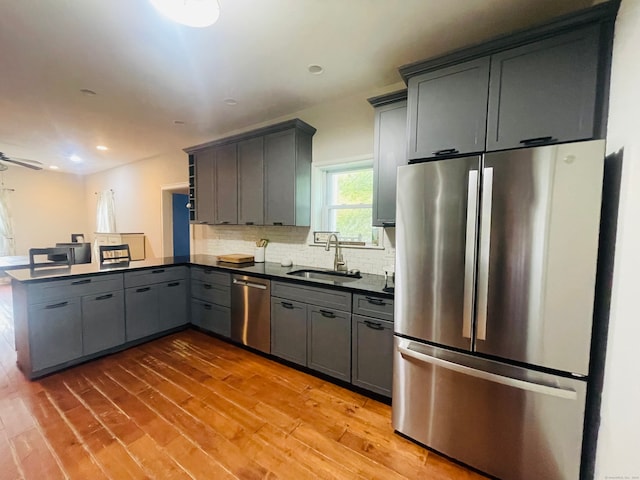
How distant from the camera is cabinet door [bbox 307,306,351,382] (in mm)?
2305

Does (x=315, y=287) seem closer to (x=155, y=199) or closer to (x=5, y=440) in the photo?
(x=5, y=440)

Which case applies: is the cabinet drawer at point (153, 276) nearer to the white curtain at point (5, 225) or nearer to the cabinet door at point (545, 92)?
the cabinet door at point (545, 92)

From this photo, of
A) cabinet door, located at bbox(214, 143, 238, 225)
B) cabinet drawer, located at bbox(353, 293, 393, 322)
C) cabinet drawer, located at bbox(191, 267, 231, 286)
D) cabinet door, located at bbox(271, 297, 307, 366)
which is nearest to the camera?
cabinet drawer, located at bbox(353, 293, 393, 322)

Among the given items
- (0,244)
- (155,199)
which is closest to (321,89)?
(155,199)

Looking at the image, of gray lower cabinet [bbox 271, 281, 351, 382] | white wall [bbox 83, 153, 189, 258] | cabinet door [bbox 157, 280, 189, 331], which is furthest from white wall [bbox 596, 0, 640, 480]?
white wall [bbox 83, 153, 189, 258]

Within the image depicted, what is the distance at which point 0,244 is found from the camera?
6.25 meters

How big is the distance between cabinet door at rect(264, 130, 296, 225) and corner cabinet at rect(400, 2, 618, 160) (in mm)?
1464

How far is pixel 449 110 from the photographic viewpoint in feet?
5.76

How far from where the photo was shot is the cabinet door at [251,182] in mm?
3260

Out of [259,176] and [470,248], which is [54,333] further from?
[470,248]

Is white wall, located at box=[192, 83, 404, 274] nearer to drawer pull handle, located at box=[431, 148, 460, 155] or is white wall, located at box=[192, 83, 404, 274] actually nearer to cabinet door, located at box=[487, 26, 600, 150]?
drawer pull handle, located at box=[431, 148, 460, 155]

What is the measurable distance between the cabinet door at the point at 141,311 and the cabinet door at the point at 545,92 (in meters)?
3.58

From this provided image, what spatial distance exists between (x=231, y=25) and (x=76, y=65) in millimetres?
1513

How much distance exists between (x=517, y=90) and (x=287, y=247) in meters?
2.64
